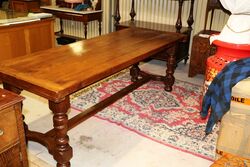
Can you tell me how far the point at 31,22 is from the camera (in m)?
3.20

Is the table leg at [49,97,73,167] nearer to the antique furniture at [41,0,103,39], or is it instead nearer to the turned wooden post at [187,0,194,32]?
the turned wooden post at [187,0,194,32]

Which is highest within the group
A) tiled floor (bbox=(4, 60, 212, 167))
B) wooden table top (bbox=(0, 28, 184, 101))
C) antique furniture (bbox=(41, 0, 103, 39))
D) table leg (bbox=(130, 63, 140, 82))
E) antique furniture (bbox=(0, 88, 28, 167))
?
antique furniture (bbox=(41, 0, 103, 39))

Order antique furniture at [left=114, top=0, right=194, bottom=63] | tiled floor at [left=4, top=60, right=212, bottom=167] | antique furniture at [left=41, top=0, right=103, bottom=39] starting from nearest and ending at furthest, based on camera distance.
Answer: tiled floor at [left=4, top=60, right=212, bottom=167]
antique furniture at [left=114, top=0, right=194, bottom=63]
antique furniture at [left=41, top=0, right=103, bottom=39]

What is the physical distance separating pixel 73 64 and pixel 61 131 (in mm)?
482

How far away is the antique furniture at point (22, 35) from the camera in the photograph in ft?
9.80

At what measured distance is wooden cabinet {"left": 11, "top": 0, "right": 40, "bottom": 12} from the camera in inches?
205

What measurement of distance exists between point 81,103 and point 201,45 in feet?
5.65

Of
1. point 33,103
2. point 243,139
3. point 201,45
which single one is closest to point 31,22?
point 33,103

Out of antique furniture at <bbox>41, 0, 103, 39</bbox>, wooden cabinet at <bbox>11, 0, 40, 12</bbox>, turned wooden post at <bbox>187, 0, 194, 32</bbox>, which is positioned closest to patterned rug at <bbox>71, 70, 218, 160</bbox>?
turned wooden post at <bbox>187, 0, 194, 32</bbox>

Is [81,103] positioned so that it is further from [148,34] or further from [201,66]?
[201,66]

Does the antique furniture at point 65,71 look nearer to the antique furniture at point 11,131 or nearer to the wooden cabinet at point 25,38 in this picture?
the antique furniture at point 11,131

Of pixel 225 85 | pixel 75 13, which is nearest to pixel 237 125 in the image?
pixel 225 85

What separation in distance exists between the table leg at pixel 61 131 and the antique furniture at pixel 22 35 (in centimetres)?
172

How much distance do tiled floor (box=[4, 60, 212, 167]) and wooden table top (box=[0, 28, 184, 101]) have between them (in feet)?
2.16
